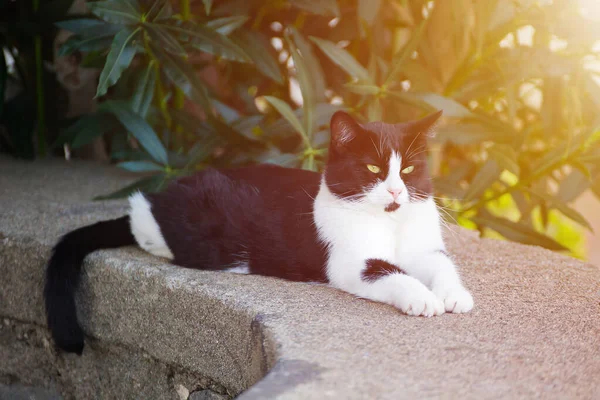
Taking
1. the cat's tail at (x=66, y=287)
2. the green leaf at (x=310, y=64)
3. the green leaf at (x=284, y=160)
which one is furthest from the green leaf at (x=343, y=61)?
the cat's tail at (x=66, y=287)

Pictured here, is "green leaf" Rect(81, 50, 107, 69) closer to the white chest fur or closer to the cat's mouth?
the white chest fur

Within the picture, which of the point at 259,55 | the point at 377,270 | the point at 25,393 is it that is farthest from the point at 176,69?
the point at 25,393

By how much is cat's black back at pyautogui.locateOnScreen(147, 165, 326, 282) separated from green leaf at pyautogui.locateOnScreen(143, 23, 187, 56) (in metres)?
0.39

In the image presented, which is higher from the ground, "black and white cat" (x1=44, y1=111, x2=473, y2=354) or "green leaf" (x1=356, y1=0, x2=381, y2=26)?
"green leaf" (x1=356, y1=0, x2=381, y2=26)

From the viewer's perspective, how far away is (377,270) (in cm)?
149

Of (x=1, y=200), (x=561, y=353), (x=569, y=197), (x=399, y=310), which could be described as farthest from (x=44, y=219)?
(x=569, y=197)

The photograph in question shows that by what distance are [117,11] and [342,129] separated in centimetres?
82

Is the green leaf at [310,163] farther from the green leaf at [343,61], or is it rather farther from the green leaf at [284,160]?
the green leaf at [343,61]

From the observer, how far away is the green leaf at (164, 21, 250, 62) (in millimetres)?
1967

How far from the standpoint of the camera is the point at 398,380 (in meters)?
1.14

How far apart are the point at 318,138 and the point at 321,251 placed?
0.68m

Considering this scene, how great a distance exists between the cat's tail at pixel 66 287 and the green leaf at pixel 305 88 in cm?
77

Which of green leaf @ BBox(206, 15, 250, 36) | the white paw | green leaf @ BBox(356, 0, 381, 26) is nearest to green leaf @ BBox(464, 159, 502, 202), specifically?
green leaf @ BBox(356, 0, 381, 26)

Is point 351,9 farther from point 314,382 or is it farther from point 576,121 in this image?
point 314,382
